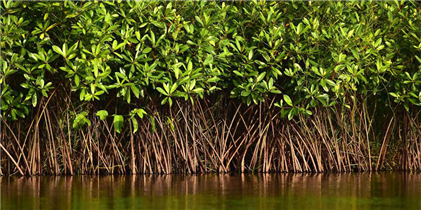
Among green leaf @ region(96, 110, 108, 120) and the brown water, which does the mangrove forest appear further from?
the brown water

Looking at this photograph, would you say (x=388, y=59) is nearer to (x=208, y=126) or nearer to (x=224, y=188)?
(x=208, y=126)

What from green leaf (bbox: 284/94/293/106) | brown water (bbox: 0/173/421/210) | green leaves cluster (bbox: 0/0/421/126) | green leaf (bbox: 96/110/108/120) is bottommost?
brown water (bbox: 0/173/421/210)

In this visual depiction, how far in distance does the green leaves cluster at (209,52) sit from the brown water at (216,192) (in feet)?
3.08

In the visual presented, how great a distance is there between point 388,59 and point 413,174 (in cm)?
159

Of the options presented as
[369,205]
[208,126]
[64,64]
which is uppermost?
[64,64]

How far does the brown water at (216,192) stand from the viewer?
774 centimetres

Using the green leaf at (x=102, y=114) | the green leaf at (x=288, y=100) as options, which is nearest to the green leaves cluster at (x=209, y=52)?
the green leaf at (x=288, y=100)

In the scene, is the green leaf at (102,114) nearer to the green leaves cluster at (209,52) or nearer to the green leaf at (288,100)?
the green leaves cluster at (209,52)

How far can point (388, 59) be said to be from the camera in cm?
1125

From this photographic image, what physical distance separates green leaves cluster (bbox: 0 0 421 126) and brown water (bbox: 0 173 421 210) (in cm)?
94

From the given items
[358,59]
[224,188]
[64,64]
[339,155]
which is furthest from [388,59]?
[64,64]

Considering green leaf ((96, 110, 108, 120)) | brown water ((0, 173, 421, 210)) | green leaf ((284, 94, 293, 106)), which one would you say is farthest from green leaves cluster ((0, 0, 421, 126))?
brown water ((0, 173, 421, 210))

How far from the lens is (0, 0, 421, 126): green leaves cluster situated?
10117 mm

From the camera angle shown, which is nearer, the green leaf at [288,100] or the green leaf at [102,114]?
the green leaf at [102,114]
